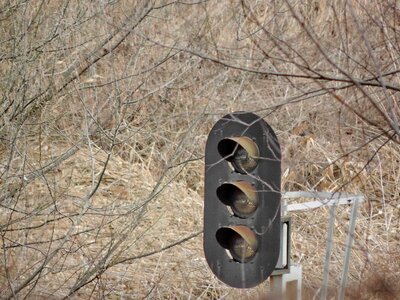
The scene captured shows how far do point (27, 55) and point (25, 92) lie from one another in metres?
0.27

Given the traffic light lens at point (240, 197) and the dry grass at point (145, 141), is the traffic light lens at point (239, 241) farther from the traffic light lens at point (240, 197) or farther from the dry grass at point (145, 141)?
the dry grass at point (145, 141)

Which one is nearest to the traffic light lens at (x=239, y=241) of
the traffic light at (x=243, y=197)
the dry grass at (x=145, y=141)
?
the traffic light at (x=243, y=197)

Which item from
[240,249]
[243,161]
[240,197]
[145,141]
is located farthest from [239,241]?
[145,141]

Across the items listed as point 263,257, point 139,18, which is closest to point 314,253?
point 139,18

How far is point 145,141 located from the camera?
12641 mm

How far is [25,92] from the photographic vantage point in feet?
24.2

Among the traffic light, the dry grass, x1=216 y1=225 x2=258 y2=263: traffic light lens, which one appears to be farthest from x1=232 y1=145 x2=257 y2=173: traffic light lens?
the dry grass

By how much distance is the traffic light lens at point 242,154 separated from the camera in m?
5.52

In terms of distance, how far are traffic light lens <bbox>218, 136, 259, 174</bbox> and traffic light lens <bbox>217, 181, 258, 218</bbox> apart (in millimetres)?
79

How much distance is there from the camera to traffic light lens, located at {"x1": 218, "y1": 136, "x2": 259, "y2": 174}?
5520mm

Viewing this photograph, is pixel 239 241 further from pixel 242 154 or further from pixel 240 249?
pixel 242 154

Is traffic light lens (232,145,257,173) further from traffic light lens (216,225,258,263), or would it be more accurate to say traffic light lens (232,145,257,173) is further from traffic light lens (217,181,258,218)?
traffic light lens (216,225,258,263)

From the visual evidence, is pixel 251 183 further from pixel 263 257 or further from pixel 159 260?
pixel 159 260

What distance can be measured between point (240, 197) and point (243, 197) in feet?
0.07
